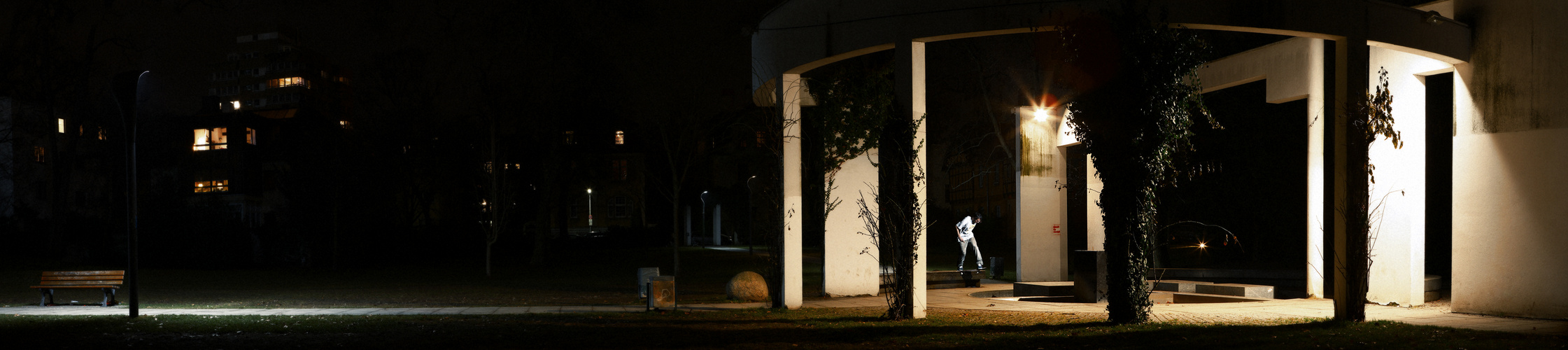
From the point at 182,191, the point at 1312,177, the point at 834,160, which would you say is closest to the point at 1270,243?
the point at 1312,177

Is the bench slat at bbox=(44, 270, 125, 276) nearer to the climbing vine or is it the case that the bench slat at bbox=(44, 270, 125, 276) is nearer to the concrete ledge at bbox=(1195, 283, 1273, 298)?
the climbing vine

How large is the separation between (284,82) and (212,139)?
94883 millimetres

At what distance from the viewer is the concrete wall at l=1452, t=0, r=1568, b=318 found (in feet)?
34.0

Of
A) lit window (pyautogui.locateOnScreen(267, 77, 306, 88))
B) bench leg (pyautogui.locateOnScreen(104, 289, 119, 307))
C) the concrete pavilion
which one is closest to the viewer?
the concrete pavilion

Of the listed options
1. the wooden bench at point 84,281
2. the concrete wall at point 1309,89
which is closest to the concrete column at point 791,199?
the concrete wall at point 1309,89

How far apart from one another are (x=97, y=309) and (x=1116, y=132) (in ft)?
43.2

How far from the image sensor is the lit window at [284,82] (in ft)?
423

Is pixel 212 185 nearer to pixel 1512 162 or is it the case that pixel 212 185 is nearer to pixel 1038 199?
pixel 1038 199

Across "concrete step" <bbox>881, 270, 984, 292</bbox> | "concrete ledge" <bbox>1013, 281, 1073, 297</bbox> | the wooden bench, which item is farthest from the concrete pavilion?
the wooden bench

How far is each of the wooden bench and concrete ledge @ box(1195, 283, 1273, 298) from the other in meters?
15.8

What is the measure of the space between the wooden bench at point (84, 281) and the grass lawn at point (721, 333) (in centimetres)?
250

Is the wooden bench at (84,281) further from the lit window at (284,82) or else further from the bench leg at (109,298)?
the lit window at (284,82)

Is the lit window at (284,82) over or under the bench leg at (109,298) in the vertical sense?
over

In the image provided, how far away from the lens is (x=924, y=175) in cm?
1045
